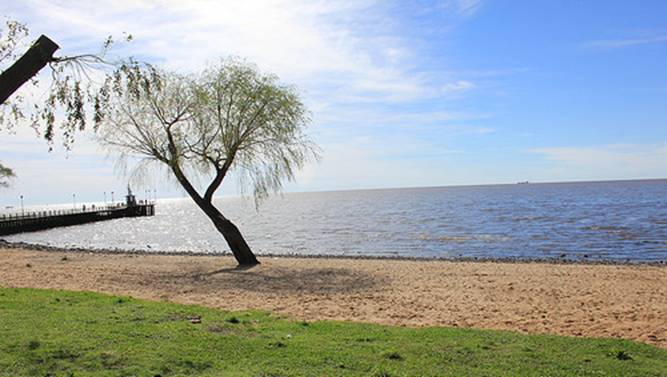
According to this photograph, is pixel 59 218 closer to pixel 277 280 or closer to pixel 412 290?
pixel 277 280

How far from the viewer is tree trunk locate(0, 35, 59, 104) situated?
5.26 m

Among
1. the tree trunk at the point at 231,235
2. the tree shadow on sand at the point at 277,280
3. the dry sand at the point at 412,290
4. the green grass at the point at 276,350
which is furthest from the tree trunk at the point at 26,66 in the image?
the tree trunk at the point at 231,235

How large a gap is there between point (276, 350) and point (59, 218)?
233ft

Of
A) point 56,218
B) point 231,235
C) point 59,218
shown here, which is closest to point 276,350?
point 231,235

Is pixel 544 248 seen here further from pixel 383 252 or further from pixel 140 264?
pixel 140 264

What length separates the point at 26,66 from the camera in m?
5.40

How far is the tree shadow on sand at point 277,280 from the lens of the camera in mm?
15301

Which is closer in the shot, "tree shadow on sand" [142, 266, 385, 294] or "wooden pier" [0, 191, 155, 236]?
"tree shadow on sand" [142, 266, 385, 294]

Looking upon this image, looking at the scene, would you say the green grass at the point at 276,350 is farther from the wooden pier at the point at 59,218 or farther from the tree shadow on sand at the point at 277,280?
the wooden pier at the point at 59,218

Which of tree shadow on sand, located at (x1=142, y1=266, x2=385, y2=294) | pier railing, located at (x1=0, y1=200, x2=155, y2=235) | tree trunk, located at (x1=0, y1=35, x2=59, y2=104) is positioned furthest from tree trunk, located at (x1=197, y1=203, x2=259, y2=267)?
pier railing, located at (x1=0, y1=200, x2=155, y2=235)

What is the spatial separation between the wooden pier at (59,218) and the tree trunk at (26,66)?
5784 centimetres

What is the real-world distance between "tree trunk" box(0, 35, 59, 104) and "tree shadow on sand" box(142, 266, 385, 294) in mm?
10073

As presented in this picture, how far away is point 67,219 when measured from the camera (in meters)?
70.4

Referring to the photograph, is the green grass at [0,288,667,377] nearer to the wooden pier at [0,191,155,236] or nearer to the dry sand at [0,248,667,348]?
the dry sand at [0,248,667,348]
